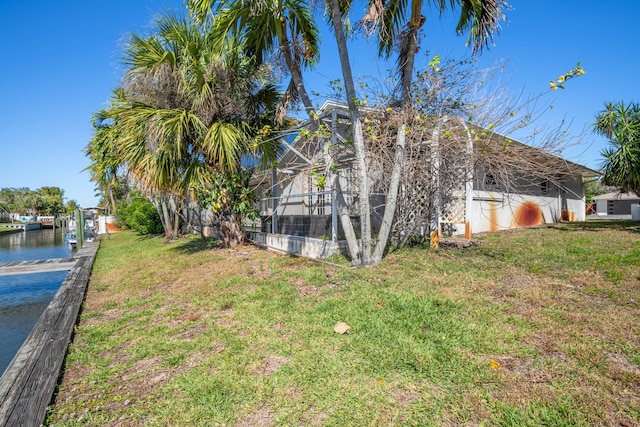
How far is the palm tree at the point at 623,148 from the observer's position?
11438 millimetres

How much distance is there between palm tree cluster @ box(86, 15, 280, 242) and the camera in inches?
328

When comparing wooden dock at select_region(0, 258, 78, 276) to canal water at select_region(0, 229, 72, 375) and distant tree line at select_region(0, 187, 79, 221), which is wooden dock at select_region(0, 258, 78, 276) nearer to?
canal water at select_region(0, 229, 72, 375)

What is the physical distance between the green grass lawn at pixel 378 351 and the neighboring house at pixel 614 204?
32912 mm

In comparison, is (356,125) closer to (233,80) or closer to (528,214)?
(233,80)

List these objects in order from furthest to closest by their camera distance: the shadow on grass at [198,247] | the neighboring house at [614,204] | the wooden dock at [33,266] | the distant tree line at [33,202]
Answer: the distant tree line at [33,202]
the neighboring house at [614,204]
the shadow on grass at [198,247]
the wooden dock at [33,266]

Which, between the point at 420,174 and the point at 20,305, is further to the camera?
the point at 20,305

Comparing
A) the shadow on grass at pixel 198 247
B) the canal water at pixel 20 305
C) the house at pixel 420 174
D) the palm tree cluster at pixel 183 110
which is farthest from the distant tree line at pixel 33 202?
the house at pixel 420 174

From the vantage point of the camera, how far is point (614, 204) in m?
33.6

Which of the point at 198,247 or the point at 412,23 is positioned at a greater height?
the point at 412,23

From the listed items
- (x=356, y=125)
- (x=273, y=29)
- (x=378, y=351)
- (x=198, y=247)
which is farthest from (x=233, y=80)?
(x=378, y=351)

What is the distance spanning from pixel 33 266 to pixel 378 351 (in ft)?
37.1

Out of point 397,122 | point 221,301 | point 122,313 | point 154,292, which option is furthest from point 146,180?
point 397,122

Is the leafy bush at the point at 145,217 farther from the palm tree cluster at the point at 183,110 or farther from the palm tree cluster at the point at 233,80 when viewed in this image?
the palm tree cluster at the point at 183,110

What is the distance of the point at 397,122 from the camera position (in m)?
6.33
